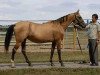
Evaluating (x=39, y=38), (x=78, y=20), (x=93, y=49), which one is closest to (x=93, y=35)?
(x=93, y=49)

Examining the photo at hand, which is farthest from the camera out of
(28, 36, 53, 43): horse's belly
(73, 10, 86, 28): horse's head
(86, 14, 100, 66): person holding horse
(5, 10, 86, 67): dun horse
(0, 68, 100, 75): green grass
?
(73, 10, 86, 28): horse's head

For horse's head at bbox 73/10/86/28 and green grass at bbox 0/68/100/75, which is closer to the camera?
green grass at bbox 0/68/100/75

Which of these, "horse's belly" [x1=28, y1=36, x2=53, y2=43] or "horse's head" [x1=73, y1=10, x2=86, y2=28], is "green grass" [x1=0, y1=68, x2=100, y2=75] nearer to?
"horse's belly" [x1=28, y1=36, x2=53, y2=43]

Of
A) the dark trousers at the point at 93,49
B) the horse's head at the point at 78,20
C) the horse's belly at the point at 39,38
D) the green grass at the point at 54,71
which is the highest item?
the horse's head at the point at 78,20

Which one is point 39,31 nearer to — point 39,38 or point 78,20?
point 39,38

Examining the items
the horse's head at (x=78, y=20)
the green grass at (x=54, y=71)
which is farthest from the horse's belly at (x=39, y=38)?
the green grass at (x=54, y=71)

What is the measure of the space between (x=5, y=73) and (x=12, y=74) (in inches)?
9.9

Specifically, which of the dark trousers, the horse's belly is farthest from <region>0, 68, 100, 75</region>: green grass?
the horse's belly

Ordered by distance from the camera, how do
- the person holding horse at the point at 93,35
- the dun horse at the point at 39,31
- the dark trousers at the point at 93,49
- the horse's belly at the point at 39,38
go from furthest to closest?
the dark trousers at the point at 93,49 < the person holding horse at the point at 93,35 < the horse's belly at the point at 39,38 < the dun horse at the point at 39,31

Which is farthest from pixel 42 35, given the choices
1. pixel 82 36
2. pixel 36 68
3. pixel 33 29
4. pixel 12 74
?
pixel 82 36

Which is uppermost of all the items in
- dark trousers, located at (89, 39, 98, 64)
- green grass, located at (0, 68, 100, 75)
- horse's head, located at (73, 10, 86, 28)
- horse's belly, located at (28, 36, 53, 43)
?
horse's head, located at (73, 10, 86, 28)

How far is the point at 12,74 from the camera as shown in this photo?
488 inches

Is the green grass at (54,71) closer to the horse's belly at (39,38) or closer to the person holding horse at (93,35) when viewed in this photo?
the person holding horse at (93,35)

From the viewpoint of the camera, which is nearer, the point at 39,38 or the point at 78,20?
the point at 39,38
